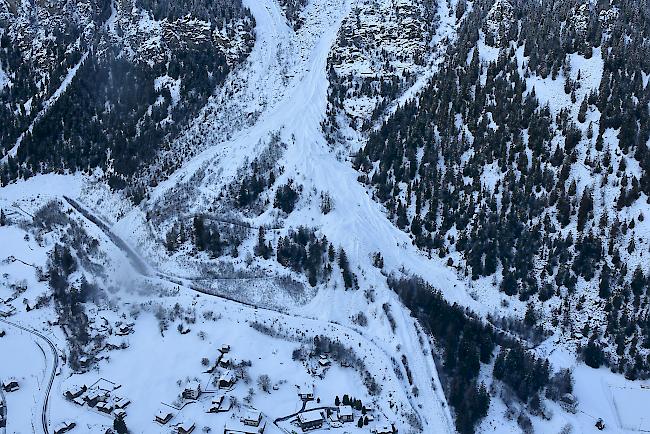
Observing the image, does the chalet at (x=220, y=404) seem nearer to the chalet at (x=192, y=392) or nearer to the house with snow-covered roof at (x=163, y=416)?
the chalet at (x=192, y=392)

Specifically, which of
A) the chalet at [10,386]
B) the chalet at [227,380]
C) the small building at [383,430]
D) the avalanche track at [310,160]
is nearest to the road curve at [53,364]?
the chalet at [10,386]

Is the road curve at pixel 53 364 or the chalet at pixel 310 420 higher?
the chalet at pixel 310 420

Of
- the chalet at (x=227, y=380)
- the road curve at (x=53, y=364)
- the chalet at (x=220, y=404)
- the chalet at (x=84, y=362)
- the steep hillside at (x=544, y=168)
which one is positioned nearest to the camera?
the road curve at (x=53, y=364)

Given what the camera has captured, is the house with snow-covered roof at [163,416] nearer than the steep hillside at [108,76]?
Yes

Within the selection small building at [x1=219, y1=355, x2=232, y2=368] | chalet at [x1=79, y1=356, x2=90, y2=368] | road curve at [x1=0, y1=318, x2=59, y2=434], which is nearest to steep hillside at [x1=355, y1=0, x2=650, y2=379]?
small building at [x1=219, y1=355, x2=232, y2=368]

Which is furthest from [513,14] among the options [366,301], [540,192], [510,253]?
[366,301]

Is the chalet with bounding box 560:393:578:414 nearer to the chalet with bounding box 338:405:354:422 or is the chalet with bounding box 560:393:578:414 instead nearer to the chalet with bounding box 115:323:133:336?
the chalet with bounding box 338:405:354:422
